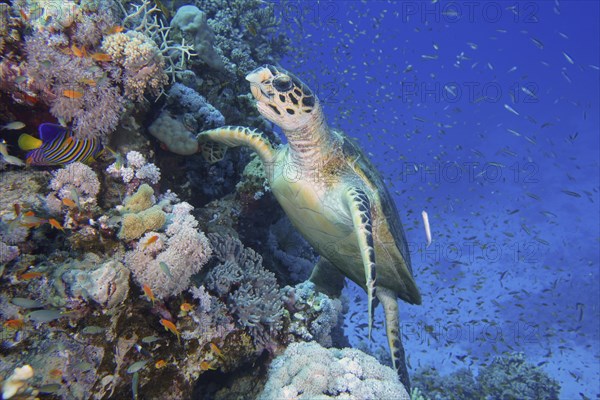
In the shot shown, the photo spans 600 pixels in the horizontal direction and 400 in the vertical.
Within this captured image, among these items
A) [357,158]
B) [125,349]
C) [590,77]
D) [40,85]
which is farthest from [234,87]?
[590,77]

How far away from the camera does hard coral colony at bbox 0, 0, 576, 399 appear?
6.64 feet

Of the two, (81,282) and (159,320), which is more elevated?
(81,282)

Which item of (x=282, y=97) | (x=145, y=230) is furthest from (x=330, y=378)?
(x=282, y=97)

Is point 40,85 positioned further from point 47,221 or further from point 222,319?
point 222,319

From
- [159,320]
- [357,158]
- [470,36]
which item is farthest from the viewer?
[470,36]

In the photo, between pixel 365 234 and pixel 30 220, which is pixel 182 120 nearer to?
pixel 30 220

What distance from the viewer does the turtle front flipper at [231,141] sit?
3770 millimetres

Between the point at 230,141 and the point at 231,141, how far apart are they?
12mm

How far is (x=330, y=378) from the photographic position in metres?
2.27

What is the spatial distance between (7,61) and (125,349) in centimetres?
226

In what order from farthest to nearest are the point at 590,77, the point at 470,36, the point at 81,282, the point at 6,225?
the point at 470,36, the point at 590,77, the point at 6,225, the point at 81,282

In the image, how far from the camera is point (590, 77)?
4822cm

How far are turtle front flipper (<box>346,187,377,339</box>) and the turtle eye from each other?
1259 millimetres

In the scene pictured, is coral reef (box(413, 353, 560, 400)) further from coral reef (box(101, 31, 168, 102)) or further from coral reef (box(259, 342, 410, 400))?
coral reef (box(101, 31, 168, 102))
